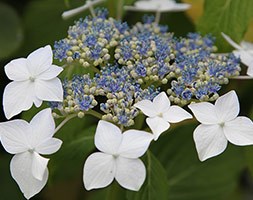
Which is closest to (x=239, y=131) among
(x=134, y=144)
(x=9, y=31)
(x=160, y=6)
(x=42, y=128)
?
(x=134, y=144)

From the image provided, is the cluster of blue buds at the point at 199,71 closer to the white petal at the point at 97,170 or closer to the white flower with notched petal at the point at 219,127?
the white flower with notched petal at the point at 219,127

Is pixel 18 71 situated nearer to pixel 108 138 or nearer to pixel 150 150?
pixel 108 138

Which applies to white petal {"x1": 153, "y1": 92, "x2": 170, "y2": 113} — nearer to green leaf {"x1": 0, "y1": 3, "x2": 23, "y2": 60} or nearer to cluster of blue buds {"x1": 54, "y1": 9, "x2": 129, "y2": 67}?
cluster of blue buds {"x1": 54, "y1": 9, "x2": 129, "y2": 67}

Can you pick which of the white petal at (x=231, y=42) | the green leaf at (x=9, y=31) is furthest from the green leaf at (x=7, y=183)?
the white petal at (x=231, y=42)

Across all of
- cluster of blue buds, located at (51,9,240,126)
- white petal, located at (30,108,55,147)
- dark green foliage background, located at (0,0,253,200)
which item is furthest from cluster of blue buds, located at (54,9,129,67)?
dark green foliage background, located at (0,0,253,200)

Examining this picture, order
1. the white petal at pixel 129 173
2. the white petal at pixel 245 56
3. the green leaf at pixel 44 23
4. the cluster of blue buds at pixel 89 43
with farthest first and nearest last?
1. the green leaf at pixel 44 23
2. the white petal at pixel 245 56
3. the cluster of blue buds at pixel 89 43
4. the white petal at pixel 129 173

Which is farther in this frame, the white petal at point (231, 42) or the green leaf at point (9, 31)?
the green leaf at point (9, 31)
